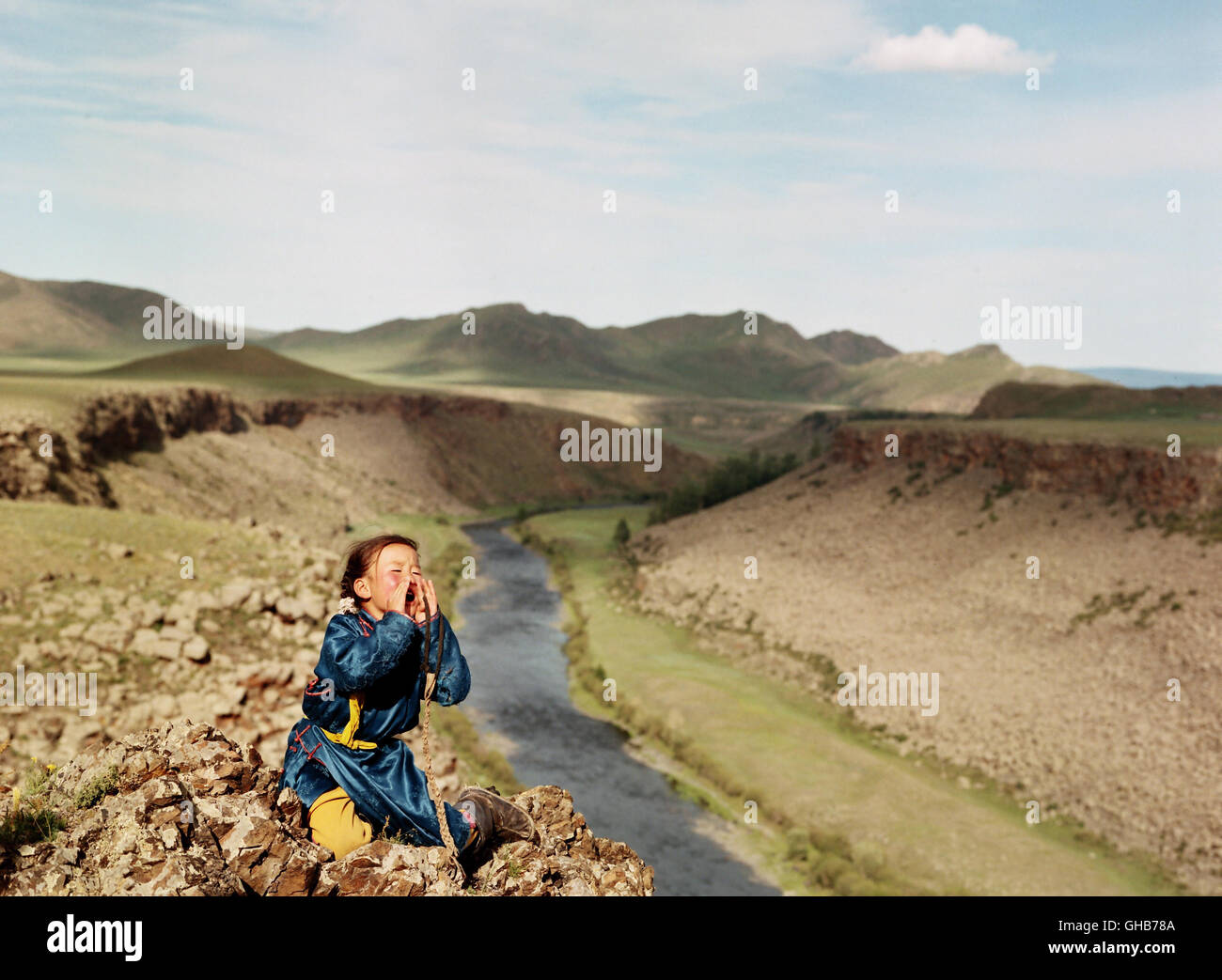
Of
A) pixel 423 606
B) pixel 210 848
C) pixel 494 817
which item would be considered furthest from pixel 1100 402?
pixel 210 848

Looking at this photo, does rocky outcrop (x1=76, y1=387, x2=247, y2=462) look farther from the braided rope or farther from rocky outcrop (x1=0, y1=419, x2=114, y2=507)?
the braided rope

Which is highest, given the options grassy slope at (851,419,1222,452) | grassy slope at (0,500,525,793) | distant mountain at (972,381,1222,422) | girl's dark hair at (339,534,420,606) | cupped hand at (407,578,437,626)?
distant mountain at (972,381,1222,422)

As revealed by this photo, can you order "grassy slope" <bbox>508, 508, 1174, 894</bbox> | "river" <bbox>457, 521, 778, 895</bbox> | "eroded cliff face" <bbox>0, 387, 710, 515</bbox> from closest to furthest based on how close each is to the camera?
"grassy slope" <bbox>508, 508, 1174, 894</bbox> < "river" <bbox>457, 521, 778, 895</bbox> < "eroded cliff face" <bbox>0, 387, 710, 515</bbox>

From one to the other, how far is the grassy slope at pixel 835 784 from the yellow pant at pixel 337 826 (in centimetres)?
2442

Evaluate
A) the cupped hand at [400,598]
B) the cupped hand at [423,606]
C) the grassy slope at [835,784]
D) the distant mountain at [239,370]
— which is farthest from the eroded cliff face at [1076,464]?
the distant mountain at [239,370]

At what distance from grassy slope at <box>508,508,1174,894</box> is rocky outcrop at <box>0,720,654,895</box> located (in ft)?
76.5

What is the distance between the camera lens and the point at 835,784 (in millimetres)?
33781

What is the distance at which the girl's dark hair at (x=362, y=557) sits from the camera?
6273 millimetres

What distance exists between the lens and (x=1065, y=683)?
1500 inches

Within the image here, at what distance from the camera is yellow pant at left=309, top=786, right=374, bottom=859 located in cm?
588

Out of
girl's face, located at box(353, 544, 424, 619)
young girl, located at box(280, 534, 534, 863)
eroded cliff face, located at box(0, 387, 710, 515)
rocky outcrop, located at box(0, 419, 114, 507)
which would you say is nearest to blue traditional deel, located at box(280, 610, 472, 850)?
young girl, located at box(280, 534, 534, 863)

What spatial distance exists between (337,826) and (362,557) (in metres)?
1.64

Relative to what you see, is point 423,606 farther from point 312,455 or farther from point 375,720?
point 312,455
